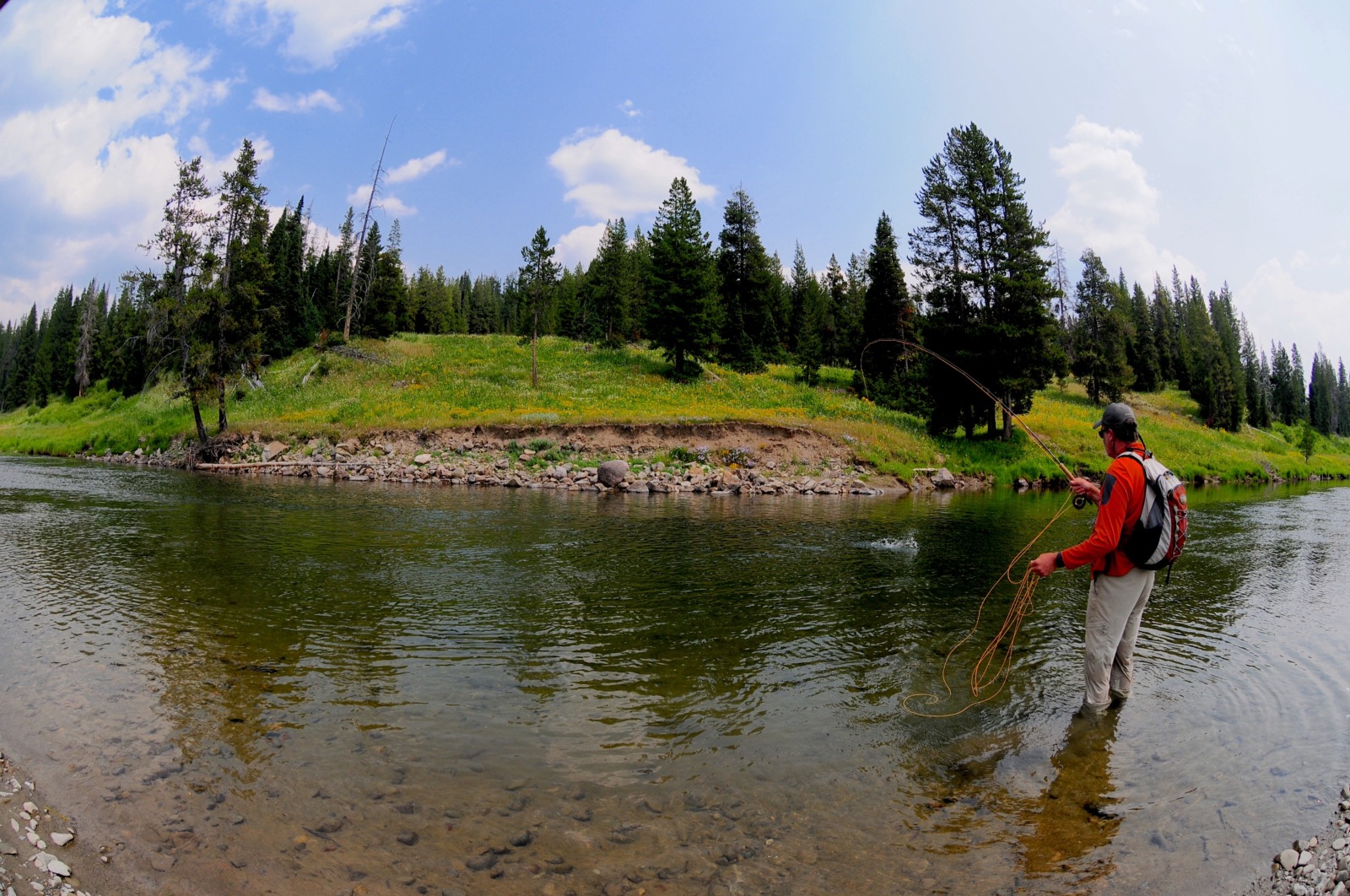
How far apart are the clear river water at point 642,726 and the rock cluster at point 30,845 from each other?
0.23 metres

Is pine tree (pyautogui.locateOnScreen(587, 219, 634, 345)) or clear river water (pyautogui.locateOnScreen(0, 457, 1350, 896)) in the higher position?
pine tree (pyautogui.locateOnScreen(587, 219, 634, 345))

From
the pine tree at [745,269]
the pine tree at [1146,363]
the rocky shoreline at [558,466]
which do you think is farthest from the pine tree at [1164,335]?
the rocky shoreline at [558,466]

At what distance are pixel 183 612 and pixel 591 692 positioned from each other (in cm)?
638

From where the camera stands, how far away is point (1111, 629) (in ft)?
22.2

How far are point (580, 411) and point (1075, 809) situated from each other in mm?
37928

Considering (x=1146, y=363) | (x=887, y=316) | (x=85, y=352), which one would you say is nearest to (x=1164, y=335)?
(x=1146, y=363)

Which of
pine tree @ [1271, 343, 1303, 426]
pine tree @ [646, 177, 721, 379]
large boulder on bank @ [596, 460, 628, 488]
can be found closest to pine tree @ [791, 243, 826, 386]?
pine tree @ [646, 177, 721, 379]

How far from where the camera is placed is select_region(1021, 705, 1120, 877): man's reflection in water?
184 inches

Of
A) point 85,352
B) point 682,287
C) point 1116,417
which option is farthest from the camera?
point 85,352

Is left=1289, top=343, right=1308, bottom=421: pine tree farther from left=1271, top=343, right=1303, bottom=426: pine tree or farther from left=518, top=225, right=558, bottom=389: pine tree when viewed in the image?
left=518, top=225, right=558, bottom=389: pine tree

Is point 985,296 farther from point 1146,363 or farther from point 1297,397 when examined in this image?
point 1297,397

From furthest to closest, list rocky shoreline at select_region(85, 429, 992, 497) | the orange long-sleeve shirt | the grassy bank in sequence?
the grassy bank
rocky shoreline at select_region(85, 429, 992, 497)
the orange long-sleeve shirt

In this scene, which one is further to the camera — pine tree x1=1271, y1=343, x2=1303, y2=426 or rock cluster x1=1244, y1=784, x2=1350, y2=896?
pine tree x1=1271, y1=343, x2=1303, y2=426

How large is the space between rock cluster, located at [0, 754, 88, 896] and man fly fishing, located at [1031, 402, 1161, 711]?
24.1 feet
